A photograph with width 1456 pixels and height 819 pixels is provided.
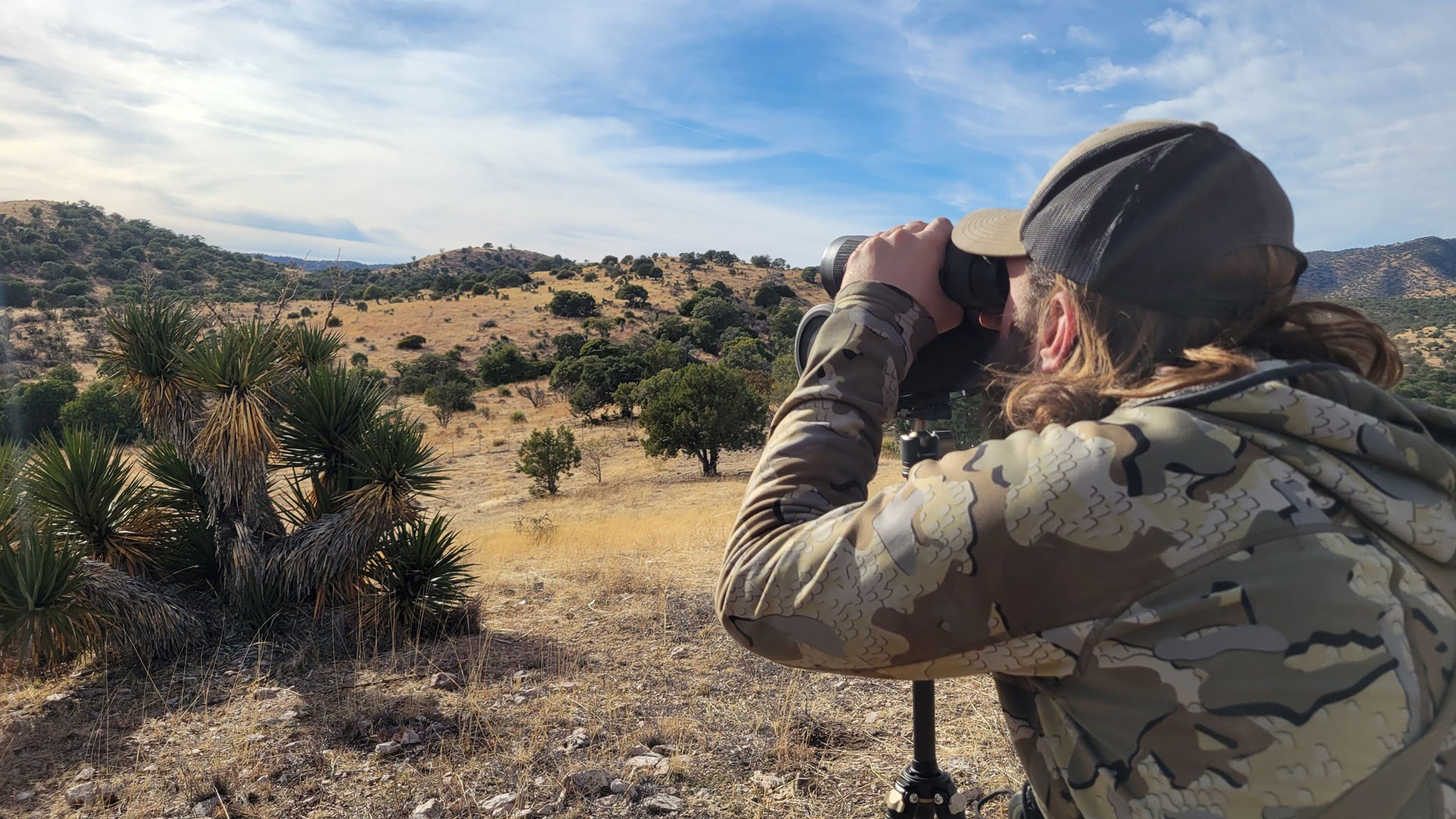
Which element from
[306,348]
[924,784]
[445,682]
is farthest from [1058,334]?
[306,348]

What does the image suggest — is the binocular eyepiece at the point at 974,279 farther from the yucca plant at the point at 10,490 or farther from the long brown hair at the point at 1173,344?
the yucca plant at the point at 10,490

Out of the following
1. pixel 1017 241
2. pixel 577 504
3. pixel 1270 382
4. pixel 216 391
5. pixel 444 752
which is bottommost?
pixel 577 504

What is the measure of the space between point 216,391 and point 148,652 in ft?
5.48

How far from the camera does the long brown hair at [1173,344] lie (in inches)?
39.0

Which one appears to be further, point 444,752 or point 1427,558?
point 444,752

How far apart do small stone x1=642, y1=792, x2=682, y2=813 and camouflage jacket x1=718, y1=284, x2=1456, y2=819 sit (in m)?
2.50

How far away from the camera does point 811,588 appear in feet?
3.30

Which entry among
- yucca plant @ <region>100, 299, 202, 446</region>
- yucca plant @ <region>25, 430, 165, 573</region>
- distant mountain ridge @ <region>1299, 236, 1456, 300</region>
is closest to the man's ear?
yucca plant @ <region>100, 299, 202, 446</region>

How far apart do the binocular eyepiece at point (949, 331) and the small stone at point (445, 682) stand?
3.93 metres

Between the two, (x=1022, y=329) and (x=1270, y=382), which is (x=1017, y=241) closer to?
(x=1022, y=329)

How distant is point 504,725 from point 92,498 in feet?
11.3

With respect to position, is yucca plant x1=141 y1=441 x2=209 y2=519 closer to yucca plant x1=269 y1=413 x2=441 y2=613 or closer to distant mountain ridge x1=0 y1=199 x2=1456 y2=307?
yucca plant x1=269 y1=413 x2=441 y2=613

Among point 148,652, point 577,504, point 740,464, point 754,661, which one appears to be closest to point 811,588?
point 754,661

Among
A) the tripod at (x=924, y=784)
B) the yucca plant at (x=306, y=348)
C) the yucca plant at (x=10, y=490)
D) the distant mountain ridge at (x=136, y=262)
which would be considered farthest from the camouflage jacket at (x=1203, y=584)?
the distant mountain ridge at (x=136, y=262)
